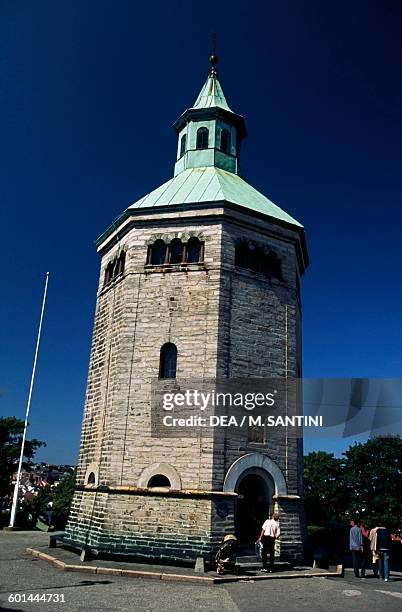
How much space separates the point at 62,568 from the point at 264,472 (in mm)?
6212

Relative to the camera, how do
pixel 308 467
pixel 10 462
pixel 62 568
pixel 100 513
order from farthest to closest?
pixel 308 467
pixel 10 462
pixel 100 513
pixel 62 568

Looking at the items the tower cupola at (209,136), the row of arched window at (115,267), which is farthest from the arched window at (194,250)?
the tower cupola at (209,136)

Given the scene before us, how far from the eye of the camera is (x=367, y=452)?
39125 mm

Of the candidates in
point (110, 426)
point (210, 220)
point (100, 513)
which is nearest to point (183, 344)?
point (110, 426)

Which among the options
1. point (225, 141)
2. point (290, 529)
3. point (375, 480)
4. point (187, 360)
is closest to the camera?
point (290, 529)

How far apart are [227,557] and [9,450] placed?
23635mm

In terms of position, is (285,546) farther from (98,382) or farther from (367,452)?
(367,452)

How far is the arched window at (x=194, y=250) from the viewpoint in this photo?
16297 mm

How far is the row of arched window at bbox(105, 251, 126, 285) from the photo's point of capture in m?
17.7

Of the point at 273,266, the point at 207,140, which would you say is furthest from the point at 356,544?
the point at 207,140

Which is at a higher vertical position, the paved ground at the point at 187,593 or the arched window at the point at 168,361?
the arched window at the point at 168,361

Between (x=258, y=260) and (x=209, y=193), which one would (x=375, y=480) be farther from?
(x=209, y=193)

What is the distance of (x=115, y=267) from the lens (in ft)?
59.7

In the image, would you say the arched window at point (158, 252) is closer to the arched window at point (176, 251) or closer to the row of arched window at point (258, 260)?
the arched window at point (176, 251)
